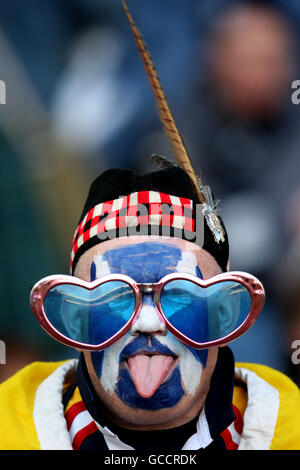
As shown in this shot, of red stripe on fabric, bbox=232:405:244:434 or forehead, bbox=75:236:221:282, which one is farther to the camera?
red stripe on fabric, bbox=232:405:244:434

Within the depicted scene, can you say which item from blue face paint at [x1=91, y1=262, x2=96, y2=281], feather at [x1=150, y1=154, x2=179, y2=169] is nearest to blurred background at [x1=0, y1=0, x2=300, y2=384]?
feather at [x1=150, y1=154, x2=179, y2=169]

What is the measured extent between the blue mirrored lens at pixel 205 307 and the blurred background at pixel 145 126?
819 millimetres

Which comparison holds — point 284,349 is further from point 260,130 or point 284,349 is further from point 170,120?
point 170,120

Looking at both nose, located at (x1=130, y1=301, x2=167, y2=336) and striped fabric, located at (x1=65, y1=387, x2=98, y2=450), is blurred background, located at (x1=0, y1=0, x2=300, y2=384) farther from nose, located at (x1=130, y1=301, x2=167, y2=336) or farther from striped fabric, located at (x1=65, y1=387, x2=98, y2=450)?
nose, located at (x1=130, y1=301, x2=167, y2=336)

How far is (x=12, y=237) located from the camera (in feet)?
7.11

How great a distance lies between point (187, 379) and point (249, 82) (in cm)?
124

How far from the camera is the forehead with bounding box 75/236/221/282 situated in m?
1.18

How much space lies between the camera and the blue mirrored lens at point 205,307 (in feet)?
3.77

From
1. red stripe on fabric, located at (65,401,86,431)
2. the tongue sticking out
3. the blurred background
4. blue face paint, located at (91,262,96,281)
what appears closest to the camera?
the tongue sticking out

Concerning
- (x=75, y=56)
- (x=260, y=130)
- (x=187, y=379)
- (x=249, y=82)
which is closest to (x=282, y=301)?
(x=260, y=130)

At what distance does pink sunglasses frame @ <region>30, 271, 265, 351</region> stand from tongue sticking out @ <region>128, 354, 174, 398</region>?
0.06 m

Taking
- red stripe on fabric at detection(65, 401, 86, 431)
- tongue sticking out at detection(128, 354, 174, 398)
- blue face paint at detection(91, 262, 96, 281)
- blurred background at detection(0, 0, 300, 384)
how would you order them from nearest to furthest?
tongue sticking out at detection(128, 354, 174, 398)
blue face paint at detection(91, 262, 96, 281)
red stripe on fabric at detection(65, 401, 86, 431)
blurred background at detection(0, 0, 300, 384)

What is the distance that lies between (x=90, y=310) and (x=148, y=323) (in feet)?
0.42

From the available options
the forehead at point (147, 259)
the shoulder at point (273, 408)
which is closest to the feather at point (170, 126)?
the forehead at point (147, 259)
